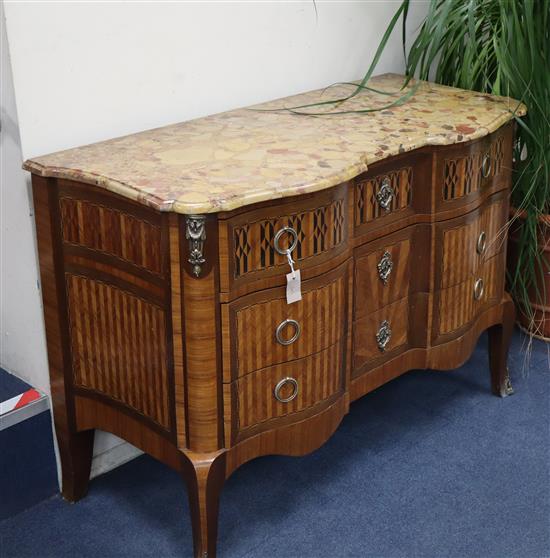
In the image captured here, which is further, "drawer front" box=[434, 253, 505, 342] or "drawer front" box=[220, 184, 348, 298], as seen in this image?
"drawer front" box=[434, 253, 505, 342]

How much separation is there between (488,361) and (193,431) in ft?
4.16

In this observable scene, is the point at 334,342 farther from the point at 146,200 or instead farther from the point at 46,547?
the point at 46,547

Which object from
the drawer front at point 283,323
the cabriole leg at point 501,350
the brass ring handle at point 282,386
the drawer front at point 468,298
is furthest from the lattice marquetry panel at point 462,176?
the brass ring handle at point 282,386

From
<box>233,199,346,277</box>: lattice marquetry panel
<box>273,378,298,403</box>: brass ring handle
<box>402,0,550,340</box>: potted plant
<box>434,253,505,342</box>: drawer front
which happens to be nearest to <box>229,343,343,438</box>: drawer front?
<box>273,378,298,403</box>: brass ring handle

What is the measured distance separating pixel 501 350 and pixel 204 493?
3.65ft

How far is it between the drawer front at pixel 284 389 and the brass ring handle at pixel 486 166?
23.6 inches

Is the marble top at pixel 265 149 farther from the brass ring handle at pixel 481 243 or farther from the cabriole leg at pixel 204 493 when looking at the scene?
the cabriole leg at pixel 204 493

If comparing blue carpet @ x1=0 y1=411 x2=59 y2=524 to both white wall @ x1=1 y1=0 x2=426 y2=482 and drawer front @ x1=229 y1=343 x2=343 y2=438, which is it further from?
drawer front @ x1=229 y1=343 x2=343 y2=438

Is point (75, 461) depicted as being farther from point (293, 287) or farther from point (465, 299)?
point (465, 299)

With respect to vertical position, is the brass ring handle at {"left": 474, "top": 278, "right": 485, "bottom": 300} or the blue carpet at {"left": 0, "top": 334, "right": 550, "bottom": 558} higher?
the brass ring handle at {"left": 474, "top": 278, "right": 485, "bottom": 300}

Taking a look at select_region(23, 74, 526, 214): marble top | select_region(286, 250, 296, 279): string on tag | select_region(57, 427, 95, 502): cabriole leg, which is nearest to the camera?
select_region(23, 74, 526, 214): marble top

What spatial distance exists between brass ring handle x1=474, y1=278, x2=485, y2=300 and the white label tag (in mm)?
711

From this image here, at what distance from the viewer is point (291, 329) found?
2.06m

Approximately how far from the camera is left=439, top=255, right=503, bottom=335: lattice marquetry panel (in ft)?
8.16
